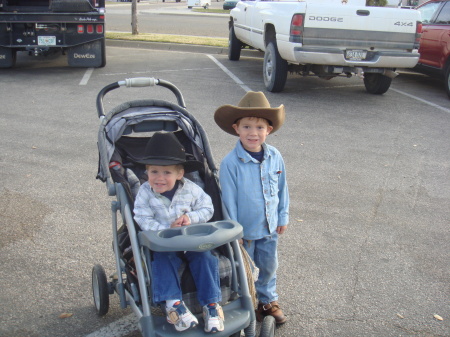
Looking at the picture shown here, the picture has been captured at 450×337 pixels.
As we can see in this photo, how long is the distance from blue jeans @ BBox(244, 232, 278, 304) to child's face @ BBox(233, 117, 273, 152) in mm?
579

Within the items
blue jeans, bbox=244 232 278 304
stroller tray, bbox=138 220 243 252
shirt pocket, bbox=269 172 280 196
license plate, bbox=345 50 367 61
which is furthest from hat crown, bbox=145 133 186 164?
license plate, bbox=345 50 367 61

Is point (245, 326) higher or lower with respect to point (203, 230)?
lower

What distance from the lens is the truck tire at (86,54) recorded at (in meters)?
12.2

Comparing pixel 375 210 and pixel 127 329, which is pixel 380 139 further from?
pixel 127 329

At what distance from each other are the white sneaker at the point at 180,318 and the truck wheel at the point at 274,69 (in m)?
7.68

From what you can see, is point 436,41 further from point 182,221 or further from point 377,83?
point 182,221

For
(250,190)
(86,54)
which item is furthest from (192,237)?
(86,54)

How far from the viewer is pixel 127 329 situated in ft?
12.4

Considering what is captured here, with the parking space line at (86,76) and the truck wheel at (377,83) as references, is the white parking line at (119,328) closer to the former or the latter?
the parking space line at (86,76)

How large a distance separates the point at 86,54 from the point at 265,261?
375 inches

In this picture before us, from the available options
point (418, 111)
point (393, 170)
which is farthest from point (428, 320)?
point (418, 111)

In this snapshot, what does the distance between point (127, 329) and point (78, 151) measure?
12.3 feet

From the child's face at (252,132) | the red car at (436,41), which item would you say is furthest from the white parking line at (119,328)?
the red car at (436,41)

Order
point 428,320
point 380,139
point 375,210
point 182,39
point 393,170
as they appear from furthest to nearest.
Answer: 1. point 182,39
2. point 380,139
3. point 393,170
4. point 375,210
5. point 428,320
